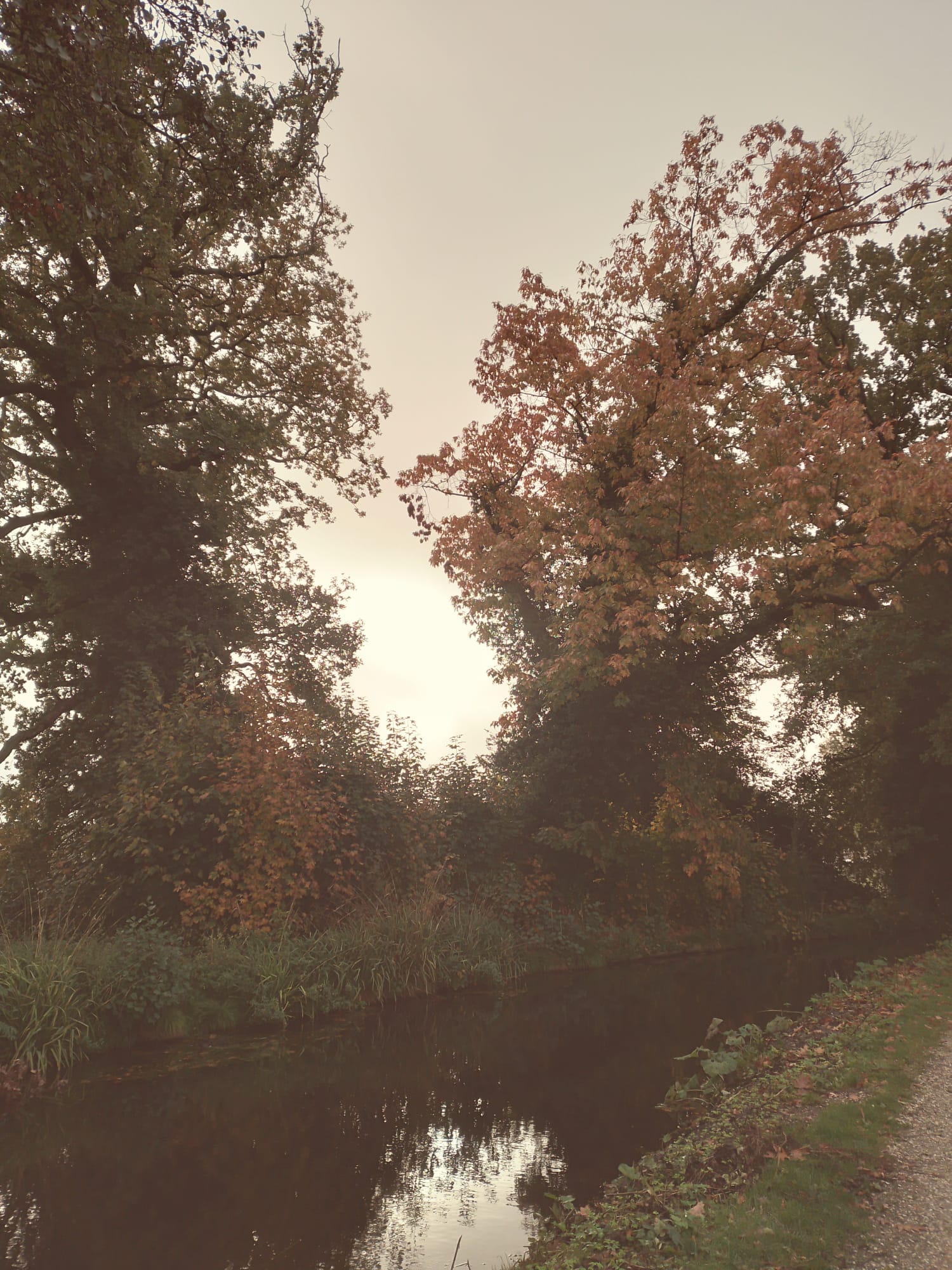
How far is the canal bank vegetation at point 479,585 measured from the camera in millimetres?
13516

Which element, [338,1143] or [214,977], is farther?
[214,977]

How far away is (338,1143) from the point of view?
23.3ft

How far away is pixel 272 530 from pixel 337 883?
11.2 metres

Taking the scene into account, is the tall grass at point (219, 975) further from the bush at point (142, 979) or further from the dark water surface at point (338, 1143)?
the dark water surface at point (338, 1143)

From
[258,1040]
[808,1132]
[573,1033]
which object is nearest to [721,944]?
[573,1033]

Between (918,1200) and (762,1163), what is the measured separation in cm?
101

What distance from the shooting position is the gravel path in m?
4.24

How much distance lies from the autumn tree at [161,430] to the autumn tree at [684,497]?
457 cm

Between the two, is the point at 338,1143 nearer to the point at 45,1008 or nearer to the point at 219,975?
the point at 45,1008

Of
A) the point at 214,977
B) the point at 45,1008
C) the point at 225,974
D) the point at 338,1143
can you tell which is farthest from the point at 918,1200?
the point at 214,977

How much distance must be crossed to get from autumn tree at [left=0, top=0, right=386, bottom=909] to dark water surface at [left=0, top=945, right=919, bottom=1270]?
7.98 metres

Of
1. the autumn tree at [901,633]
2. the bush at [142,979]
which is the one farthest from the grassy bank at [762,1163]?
the autumn tree at [901,633]

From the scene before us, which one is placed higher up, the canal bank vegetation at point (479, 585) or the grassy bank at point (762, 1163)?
the canal bank vegetation at point (479, 585)

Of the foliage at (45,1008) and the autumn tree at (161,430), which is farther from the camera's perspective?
the autumn tree at (161,430)
